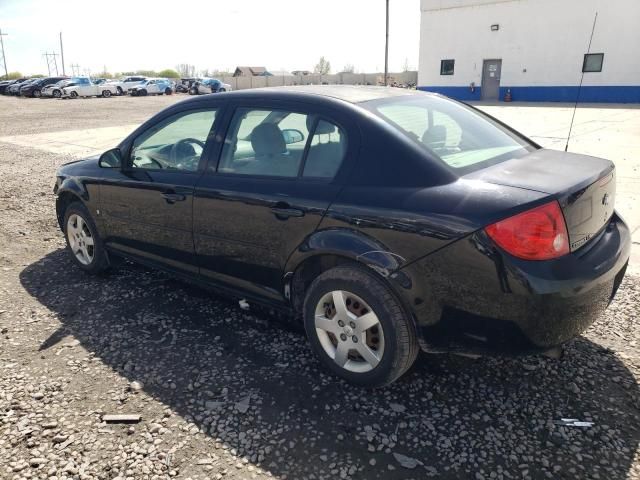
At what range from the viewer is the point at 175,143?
397cm

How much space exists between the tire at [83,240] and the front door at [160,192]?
0.80ft

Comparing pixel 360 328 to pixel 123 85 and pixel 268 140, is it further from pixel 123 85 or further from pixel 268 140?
pixel 123 85

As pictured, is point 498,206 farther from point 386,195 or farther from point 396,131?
point 396,131

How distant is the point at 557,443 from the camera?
8.15 ft

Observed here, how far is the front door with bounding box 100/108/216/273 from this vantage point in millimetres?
3631

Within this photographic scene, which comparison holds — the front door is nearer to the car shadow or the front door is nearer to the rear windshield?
the car shadow

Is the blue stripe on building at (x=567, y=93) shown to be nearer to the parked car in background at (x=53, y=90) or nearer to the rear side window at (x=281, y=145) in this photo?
the rear side window at (x=281, y=145)

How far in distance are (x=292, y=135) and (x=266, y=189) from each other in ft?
1.29

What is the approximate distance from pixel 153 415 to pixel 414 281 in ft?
5.28

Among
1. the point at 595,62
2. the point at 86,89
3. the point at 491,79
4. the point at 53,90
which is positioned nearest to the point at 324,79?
the point at 86,89

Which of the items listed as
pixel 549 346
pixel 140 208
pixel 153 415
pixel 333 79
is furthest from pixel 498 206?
pixel 333 79

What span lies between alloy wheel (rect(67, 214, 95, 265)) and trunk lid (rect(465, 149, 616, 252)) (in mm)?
3517

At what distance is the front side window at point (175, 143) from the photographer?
365cm

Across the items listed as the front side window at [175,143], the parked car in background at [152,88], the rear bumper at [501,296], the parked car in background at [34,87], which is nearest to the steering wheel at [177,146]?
the front side window at [175,143]
